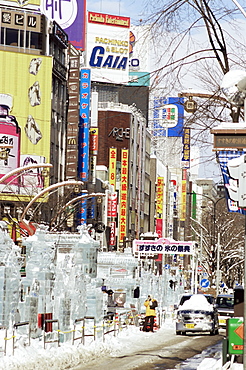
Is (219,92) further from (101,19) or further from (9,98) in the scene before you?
(101,19)

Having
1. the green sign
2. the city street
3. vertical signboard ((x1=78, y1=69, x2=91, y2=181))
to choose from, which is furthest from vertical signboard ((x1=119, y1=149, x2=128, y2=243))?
the green sign

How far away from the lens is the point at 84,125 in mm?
87250

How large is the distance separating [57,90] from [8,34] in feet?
23.8

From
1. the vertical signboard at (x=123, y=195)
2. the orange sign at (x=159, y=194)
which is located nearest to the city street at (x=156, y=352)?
the vertical signboard at (x=123, y=195)

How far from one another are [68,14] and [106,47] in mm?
29112

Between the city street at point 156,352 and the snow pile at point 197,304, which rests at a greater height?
the snow pile at point 197,304

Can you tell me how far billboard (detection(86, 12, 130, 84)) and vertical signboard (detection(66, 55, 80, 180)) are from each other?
148ft

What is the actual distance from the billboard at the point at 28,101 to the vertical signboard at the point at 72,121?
532 centimetres

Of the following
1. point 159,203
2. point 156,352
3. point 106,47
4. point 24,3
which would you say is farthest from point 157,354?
point 106,47

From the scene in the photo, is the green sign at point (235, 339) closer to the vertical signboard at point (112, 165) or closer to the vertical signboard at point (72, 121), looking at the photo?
the vertical signboard at point (72, 121)

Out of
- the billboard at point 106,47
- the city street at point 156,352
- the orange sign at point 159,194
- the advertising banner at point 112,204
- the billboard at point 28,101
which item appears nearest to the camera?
the city street at point 156,352

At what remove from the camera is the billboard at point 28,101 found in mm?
78562

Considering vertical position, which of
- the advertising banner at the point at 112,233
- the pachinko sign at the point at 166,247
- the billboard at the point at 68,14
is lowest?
the pachinko sign at the point at 166,247

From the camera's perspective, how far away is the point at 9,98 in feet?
262
